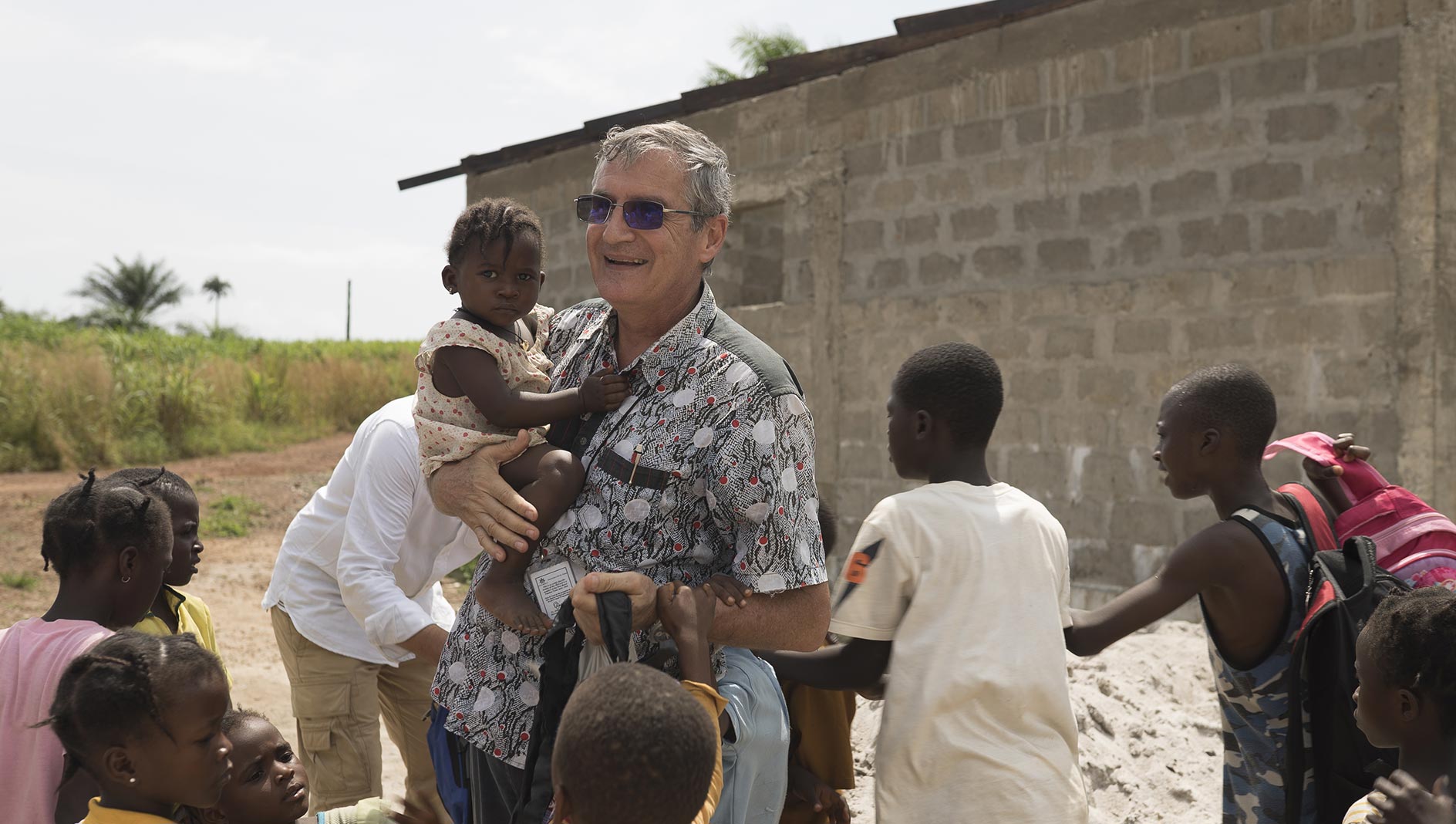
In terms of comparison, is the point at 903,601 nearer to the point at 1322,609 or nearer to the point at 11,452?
the point at 1322,609

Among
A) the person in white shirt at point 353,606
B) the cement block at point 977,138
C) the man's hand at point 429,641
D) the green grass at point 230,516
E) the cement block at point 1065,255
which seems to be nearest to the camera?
the man's hand at point 429,641

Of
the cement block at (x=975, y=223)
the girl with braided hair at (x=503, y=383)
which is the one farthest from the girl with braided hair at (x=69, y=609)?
the cement block at (x=975, y=223)

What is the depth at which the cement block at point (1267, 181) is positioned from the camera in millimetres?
6012

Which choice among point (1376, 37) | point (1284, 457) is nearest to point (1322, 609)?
point (1284, 457)

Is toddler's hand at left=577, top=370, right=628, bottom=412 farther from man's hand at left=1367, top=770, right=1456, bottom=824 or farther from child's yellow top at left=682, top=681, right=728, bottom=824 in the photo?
man's hand at left=1367, top=770, right=1456, bottom=824

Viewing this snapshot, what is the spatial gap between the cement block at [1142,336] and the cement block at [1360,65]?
1414 mm

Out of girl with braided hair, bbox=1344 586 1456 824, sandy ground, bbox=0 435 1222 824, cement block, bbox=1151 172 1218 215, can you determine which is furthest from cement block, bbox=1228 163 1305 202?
girl with braided hair, bbox=1344 586 1456 824

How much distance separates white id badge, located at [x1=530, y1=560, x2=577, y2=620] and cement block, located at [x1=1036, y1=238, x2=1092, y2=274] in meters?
5.11

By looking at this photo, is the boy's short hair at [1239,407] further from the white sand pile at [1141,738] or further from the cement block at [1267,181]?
the cement block at [1267,181]

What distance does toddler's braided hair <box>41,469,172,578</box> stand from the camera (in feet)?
9.22

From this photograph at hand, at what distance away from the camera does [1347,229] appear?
585cm

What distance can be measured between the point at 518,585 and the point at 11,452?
17.8 m

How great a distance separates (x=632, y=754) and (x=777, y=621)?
0.54 metres

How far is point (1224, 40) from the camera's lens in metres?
6.26
